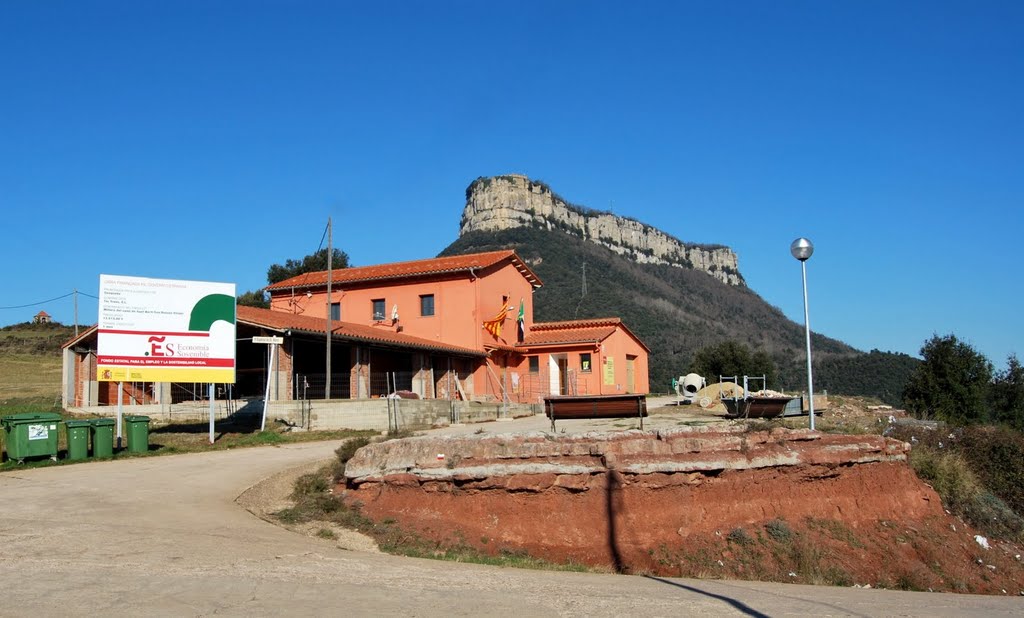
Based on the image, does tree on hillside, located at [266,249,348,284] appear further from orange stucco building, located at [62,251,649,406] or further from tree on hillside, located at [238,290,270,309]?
orange stucco building, located at [62,251,649,406]

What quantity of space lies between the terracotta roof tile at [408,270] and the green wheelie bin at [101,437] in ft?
68.9

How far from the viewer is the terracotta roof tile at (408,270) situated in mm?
36906

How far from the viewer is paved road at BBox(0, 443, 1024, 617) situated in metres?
6.66

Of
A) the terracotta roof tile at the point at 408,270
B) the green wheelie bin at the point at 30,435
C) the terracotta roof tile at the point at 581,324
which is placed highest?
the terracotta roof tile at the point at 408,270

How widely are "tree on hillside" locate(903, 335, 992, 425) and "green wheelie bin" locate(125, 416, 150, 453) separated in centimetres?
2882

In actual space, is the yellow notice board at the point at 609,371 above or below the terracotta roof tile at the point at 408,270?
below

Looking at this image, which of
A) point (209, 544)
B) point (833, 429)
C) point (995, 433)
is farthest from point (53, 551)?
point (995, 433)

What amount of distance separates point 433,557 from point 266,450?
9.54 meters

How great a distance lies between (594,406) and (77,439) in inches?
424

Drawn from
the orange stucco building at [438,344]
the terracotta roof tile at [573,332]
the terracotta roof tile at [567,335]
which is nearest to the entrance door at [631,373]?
the orange stucco building at [438,344]

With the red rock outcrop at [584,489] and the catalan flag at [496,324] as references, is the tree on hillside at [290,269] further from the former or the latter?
the red rock outcrop at [584,489]

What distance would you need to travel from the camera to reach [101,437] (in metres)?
16.5

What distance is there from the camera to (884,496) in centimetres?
1377

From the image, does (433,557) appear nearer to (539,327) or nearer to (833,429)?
(833,429)
